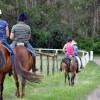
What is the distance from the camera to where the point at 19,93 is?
14148 mm

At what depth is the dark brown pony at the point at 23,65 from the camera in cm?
1310

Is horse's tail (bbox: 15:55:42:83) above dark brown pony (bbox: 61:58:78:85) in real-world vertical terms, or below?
above

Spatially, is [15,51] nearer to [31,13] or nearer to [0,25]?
[0,25]

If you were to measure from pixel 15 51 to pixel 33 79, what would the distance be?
1294 millimetres

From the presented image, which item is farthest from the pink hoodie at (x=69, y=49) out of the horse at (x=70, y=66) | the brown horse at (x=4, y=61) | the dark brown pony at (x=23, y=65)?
the brown horse at (x=4, y=61)

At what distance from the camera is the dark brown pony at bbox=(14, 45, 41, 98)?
13.1 meters

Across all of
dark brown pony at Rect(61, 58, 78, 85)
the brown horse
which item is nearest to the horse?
dark brown pony at Rect(61, 58, 78, 85)

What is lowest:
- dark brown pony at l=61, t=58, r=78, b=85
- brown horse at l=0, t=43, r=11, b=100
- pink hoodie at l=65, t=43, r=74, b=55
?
dark brown pony at l=61, t=58, r=78, b=85

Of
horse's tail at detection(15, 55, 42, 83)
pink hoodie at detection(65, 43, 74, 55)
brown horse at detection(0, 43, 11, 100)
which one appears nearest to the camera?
brown horse at detection(0, 43, 11, 100)

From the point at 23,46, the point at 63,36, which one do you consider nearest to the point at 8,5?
the point at 63,36

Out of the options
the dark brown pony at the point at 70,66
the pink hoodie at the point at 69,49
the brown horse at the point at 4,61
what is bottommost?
the dark brown pony at the point at 70,66

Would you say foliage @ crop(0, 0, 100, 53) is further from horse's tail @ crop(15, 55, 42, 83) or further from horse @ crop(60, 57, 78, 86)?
horse's tail @ crop(15, 55, 42, 83)

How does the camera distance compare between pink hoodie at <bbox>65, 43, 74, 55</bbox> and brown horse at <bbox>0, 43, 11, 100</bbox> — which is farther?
pink hoodie at <bbox>65, 43, 74, 55</bbox>

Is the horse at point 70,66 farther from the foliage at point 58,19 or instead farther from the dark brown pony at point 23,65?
the foliage at point 58,19
